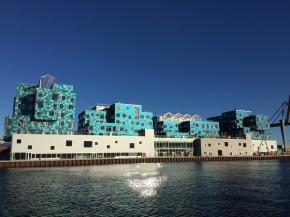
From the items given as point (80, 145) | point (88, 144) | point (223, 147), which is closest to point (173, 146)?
point (223, 147)

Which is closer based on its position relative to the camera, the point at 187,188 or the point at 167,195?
the point at 167,195

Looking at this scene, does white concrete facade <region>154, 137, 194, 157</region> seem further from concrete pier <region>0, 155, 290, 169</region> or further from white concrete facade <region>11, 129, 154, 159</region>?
concrete pier <region>0, 155, 290, 169</region>

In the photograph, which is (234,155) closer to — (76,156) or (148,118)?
(148,118)

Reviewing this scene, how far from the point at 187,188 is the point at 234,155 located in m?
127

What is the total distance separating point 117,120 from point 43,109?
4220 cm

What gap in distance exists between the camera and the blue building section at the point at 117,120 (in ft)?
530

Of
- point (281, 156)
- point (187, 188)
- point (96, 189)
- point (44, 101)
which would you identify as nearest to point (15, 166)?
point (44, 101)

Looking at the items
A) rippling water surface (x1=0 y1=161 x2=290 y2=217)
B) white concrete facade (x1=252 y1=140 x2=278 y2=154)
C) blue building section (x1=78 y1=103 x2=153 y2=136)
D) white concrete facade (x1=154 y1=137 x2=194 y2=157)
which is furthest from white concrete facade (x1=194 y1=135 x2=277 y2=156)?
rippling water surface (x1=0 y1=161 x2=290 y2=217)

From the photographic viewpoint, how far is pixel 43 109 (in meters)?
142

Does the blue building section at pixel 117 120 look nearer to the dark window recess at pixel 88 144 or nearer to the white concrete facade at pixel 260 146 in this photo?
the dark window recess at pixel 88 144

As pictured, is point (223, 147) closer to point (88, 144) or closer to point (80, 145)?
point (88, 144)

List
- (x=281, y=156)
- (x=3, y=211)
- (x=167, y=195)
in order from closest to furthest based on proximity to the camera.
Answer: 1. (x=3, y=211)
2. (x=167, y=195)
3. (x=281, y=156)

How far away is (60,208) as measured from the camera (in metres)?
33.5

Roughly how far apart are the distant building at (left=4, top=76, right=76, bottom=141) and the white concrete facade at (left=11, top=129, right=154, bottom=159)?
15556 millimetres
